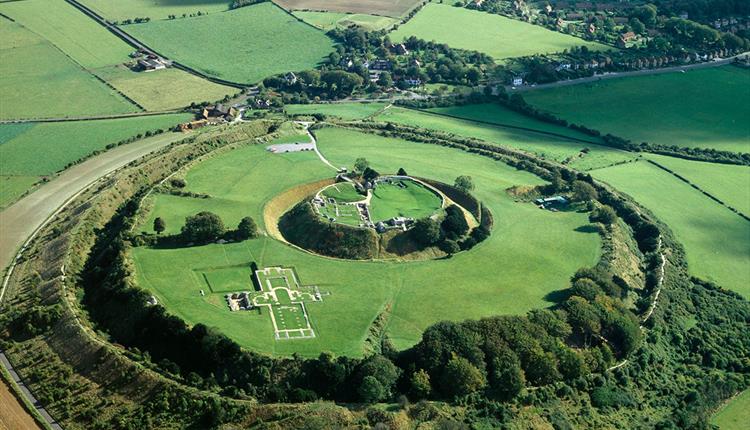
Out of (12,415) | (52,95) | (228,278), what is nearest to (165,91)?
(52,95)

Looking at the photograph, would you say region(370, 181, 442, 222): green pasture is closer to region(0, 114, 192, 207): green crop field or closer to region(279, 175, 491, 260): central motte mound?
region(279, 175, 491, 260): central motte mound

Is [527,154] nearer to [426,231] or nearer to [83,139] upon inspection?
[426,231]

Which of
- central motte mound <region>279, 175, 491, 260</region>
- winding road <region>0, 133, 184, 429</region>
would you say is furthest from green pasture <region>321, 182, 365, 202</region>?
winding road <region>0, 133, 184, 429</region>

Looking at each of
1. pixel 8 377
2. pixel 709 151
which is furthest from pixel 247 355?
pixel 709 151

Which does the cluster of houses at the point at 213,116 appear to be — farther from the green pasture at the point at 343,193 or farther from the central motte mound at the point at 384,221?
the green pasture at the point at 343,193

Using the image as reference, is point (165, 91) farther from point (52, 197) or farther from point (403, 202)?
point (403, 202)

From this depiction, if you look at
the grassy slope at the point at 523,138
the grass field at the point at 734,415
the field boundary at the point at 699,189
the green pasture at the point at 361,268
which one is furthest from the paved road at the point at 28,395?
the field boundary at the point at 699,189
